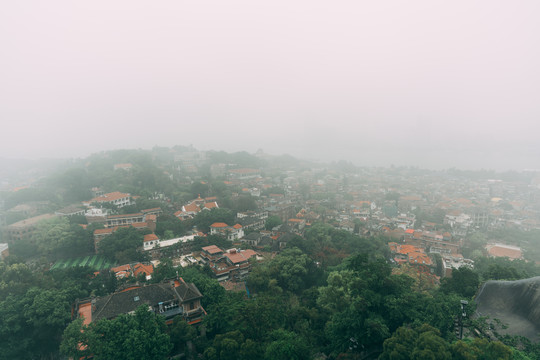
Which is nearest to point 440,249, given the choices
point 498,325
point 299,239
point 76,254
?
point 299,239

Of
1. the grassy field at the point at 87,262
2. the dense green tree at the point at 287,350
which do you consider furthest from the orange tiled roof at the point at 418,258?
the grassy field at the point at 87,262

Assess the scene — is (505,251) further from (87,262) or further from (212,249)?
(87,262)

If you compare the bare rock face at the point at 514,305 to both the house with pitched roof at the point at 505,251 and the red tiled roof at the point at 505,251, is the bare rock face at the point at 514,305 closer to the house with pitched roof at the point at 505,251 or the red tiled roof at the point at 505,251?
the house with pitched roof at the point at 505,251

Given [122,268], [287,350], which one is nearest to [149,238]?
[122,268]

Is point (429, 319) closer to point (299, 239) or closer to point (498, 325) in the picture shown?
point (498, 325)

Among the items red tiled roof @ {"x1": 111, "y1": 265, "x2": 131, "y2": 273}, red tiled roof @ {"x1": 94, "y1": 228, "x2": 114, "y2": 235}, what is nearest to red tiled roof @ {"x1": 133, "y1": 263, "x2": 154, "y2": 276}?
red tiled roof @ {"x1": 111, "y1": 265, "x2": 131, "y2": 273}
